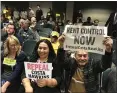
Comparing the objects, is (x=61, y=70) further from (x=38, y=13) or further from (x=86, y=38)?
(x=38, y=13)

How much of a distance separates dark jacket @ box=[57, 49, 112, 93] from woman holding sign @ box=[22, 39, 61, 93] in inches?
4.1

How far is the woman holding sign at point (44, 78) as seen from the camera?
246 centimetres

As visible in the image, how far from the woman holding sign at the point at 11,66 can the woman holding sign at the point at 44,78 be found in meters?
0.20

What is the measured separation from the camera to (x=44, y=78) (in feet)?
8.17

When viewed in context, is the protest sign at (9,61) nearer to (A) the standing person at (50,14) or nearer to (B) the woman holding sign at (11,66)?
(B) the woman holding sign at (11,66)

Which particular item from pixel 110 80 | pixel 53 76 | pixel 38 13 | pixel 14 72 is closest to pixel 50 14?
pixel 38 13

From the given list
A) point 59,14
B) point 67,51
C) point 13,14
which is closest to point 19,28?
point 13,14

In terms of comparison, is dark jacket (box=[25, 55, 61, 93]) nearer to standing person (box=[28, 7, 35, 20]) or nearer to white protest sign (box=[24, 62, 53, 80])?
white protest sign (box=[24, 62, 53, 80])

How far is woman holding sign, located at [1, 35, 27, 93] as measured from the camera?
2.67 meters

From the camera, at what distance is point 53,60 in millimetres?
2611

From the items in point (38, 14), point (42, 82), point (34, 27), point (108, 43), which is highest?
point (38, 14)

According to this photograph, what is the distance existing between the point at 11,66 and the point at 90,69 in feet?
2.85

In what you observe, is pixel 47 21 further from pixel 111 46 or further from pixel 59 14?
pixel 111 46

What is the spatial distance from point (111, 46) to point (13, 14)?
225cm
